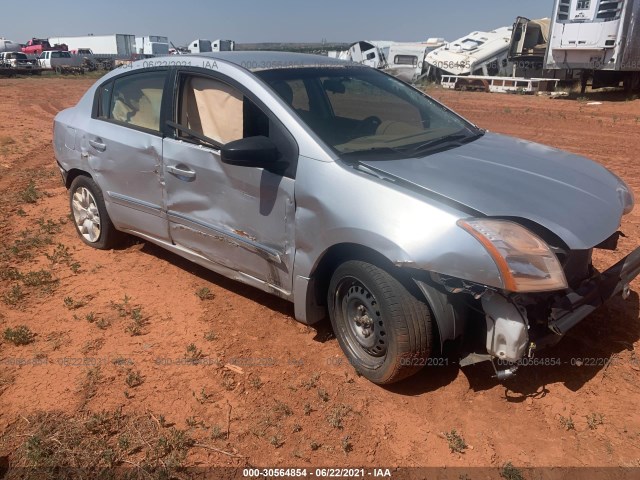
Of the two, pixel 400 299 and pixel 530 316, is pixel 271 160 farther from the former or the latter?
pixel 530 316

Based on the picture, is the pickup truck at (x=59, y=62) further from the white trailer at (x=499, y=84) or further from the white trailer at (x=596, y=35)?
the white trailer at (x=596, y=35)

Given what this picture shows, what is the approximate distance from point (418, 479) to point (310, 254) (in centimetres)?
130

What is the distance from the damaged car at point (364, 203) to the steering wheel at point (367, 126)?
0.04 ft

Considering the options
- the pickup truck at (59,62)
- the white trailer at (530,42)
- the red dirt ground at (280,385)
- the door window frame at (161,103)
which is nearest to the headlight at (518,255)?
the red dirt ground at (280,385)

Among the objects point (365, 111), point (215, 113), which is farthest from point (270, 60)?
point (365, 111)

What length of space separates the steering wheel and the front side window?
587mm

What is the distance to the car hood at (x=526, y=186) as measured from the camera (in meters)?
2.69

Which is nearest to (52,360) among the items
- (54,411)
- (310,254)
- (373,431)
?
(54,411)

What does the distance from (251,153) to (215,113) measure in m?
0.82

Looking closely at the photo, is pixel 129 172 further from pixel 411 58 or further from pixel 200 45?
pixel 200 45

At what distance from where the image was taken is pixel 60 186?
25.1ft

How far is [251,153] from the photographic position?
3.06 m

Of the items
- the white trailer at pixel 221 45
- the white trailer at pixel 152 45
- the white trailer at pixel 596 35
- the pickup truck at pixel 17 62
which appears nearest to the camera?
the white trailer at pixel 596 35

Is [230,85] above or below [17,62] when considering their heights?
above
